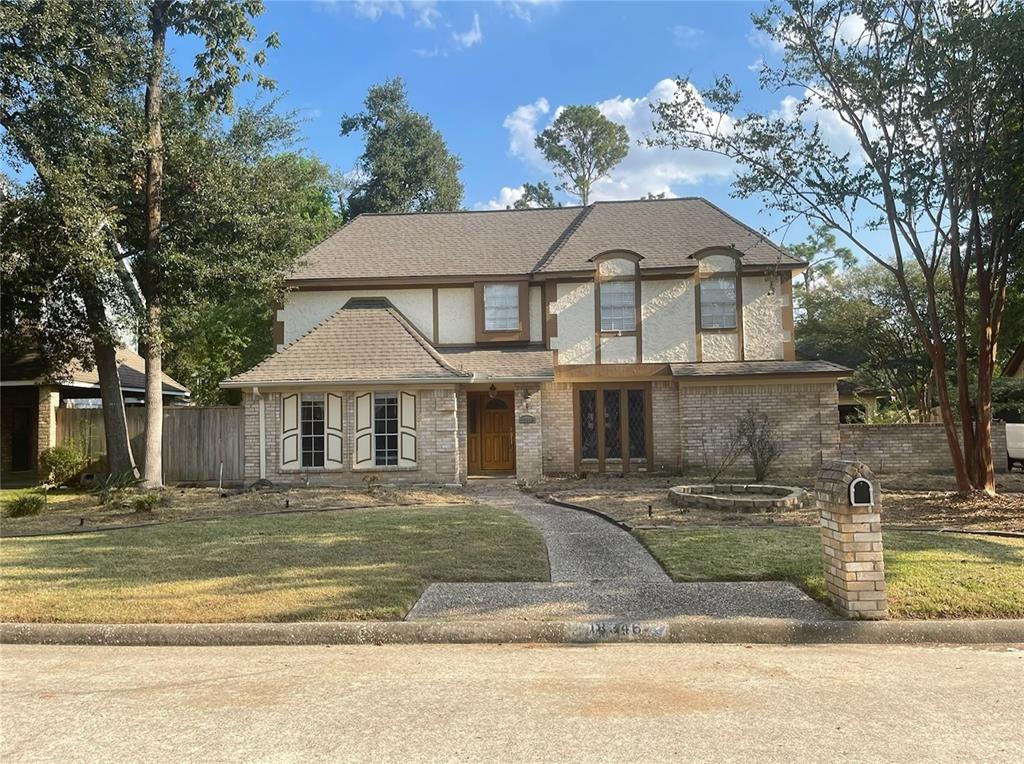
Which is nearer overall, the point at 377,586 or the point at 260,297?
the point at 377,586

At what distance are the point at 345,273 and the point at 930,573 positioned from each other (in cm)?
1601

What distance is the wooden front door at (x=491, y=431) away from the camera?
748 inches

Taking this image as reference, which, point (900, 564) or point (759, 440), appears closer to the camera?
point (900, 564)

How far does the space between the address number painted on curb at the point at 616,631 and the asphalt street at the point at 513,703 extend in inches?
5.2

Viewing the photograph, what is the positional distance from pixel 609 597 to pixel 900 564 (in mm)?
3142

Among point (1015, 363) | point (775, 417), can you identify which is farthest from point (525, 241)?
point (1015, 363)

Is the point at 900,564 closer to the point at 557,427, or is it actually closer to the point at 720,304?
the point at 557,427

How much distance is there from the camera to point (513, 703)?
4352 millimetres

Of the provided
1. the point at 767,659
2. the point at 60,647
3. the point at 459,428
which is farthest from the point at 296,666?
the point at 459,428

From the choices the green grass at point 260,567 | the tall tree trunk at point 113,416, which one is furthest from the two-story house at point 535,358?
the green grass at point 260,567

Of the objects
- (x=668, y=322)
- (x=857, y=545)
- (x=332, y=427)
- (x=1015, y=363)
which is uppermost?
(x=668, y=322)

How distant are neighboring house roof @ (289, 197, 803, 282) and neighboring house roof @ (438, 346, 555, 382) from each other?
6.97 ft

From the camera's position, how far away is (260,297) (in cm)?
1806

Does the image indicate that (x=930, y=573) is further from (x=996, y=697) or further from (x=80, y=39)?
(x=80, y=39)
